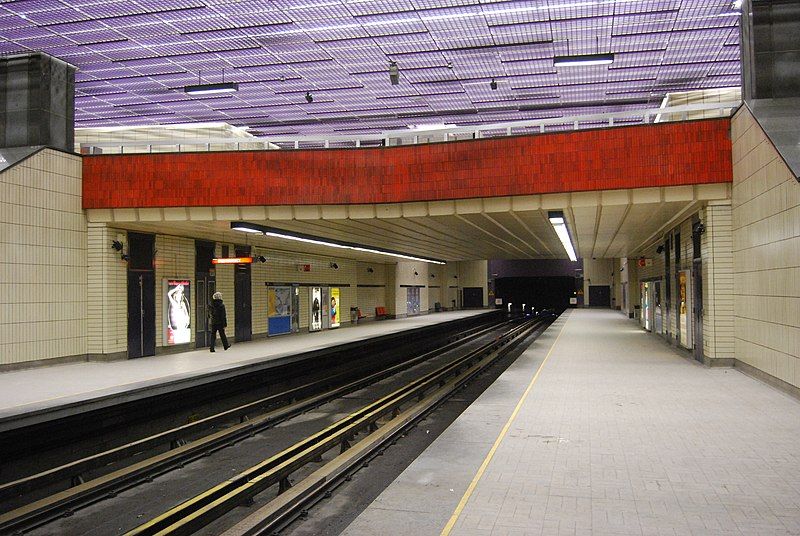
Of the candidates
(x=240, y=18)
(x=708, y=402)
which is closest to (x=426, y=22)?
(x=240, y=18)

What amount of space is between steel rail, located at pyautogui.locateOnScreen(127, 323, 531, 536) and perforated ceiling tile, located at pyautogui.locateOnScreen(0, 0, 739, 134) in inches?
402

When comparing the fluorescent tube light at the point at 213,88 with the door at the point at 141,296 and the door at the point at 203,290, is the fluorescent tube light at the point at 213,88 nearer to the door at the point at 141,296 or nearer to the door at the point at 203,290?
the door at the point at 203,290

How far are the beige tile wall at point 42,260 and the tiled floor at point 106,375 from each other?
603 mm

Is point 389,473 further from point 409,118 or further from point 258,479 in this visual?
point 409,118

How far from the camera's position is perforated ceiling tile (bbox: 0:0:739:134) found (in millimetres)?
15562

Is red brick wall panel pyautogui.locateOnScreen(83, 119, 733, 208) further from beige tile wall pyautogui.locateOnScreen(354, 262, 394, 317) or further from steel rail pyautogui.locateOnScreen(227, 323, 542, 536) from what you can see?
beige tile wall pyautogui.locateOnScreen(354, 262, 394, 317)

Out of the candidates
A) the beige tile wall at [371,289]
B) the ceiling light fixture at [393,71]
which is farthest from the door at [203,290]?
the beige tile wall at [371,289]

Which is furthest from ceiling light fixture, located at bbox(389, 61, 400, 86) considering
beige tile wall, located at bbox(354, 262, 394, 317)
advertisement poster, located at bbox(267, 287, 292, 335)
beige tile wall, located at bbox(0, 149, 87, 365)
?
beige tile wall, located at bbox(354, 262, 394, 317)

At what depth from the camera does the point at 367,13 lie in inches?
626

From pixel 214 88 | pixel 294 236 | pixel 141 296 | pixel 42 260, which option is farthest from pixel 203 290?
pixel 214 88

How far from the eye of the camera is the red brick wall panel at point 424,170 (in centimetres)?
1208

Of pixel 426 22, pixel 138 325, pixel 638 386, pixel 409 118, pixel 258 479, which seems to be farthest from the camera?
pixel 409 118

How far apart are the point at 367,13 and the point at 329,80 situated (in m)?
6.32

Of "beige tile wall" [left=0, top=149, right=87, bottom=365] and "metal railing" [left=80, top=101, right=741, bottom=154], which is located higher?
"metal railing" [left=80, top=101, right=741, bottom=154]
